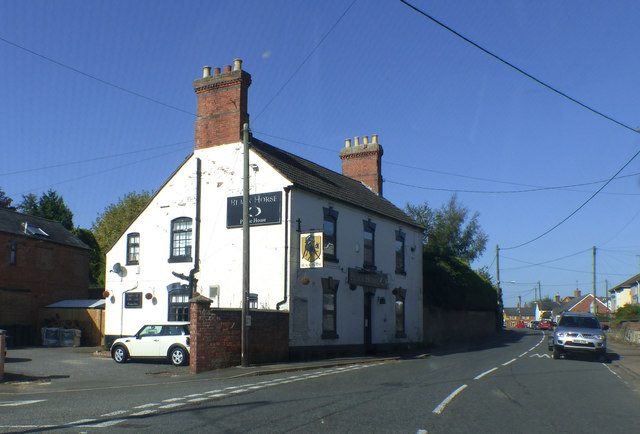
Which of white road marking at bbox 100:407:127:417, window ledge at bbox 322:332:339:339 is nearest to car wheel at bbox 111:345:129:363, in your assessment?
window ledge at bbox 322:332:339:339

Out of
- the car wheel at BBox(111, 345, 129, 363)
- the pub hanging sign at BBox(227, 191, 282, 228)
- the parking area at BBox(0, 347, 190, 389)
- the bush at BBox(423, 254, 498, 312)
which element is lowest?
the parking area at BBox(0, 347, 190, 389)

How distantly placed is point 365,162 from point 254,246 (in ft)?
49.3

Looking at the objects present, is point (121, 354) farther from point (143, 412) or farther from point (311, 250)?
point (143, 412)

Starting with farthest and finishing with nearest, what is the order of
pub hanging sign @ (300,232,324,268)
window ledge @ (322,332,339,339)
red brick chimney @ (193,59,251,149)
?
red brick chimney @ (193,59,251,149), window ledge @ (322,332,339,339), pub hanging sign @ (300,232,324,268)

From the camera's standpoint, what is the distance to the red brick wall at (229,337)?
58.0 feet

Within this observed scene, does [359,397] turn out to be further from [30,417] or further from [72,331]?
[72,331]

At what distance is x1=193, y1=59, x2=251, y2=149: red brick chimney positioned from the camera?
79.7 ft

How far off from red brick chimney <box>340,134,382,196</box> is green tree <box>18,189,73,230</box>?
33899 millimetres

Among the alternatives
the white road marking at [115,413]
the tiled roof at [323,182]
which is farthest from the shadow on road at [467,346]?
the white road marking at [115,413]

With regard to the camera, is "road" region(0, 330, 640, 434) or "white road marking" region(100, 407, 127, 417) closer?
"road" region(0, 330, 640, 434)

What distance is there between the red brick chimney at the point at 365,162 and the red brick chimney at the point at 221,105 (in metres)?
13.2

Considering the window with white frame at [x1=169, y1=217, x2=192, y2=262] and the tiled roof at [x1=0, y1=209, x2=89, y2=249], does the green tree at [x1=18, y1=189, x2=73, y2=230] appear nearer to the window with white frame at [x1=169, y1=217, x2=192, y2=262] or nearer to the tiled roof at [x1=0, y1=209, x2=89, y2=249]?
the tiled roof at [x1=0, y1=209, x2=89, y2=249]

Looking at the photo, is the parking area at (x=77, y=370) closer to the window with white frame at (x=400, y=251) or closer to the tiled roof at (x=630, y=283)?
the window with white frame at (x=400, y=251)

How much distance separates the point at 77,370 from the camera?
18594 millimetres
